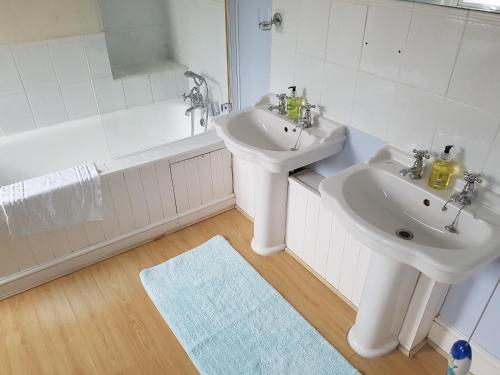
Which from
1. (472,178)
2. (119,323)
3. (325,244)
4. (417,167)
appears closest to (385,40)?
(417,167)

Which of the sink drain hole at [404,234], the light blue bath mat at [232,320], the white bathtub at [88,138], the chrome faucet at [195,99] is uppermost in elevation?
the chrome faucet at [195,99]

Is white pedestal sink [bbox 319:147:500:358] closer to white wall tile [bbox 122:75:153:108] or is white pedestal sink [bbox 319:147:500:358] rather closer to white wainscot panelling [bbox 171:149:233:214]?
white wainscot panelling [bbox 171:149:233:214]

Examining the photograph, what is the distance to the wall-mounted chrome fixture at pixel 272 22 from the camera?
191 cm

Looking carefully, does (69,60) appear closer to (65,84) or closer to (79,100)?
(65,84)

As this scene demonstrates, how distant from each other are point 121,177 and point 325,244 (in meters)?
1.16

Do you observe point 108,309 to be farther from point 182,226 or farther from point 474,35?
point 474,35

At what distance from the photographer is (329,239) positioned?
1.96 m

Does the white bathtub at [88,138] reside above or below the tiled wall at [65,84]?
below

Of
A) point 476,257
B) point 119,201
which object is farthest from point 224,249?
point 476,257

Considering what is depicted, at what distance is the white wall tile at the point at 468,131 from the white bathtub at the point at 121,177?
135cm

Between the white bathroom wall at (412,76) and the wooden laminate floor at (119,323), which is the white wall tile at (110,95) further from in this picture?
the white bathroom wall at (412,76)

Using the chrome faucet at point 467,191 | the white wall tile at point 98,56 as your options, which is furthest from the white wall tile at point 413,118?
the white wall tile at point 98,56

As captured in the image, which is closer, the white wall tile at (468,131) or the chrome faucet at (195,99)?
the white wall tile at (468,131)

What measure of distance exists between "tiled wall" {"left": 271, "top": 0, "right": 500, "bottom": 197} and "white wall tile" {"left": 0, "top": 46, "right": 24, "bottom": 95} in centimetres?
174
